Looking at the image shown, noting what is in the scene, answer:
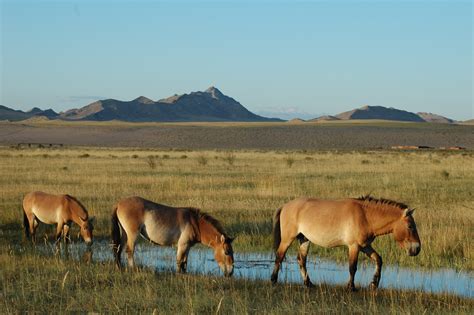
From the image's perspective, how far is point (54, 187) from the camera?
79.3ft

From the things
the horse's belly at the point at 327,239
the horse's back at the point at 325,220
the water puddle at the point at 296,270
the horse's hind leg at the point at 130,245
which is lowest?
the water puddle at the point at 296,270

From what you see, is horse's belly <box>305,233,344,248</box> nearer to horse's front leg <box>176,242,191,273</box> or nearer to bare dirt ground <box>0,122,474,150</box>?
horse's front leg <box>176,242,191,273</box>

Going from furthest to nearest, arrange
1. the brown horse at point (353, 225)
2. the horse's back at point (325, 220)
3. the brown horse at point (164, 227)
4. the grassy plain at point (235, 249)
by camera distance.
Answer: the brown horse at point (164, 227) → the horse's back at point (325, 220) → the brown horse at point (353, 225) → the grassy plain at point (235, 249)

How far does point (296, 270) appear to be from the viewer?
1267 cm

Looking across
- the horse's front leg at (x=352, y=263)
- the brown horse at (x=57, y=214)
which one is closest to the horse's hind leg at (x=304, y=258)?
the horse's front leg at (x=352, y=263)

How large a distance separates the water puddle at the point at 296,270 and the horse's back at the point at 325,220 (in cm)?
96

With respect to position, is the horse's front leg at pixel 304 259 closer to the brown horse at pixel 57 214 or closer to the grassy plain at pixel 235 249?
the grassy plain at pixel 235 249

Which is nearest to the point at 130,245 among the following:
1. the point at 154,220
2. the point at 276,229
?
the point at 154,220

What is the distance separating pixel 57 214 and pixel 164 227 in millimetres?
3329

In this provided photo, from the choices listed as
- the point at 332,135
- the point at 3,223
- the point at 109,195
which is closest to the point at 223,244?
the point at 3,223

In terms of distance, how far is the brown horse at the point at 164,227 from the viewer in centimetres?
1157

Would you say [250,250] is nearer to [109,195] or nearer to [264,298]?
[264,298]

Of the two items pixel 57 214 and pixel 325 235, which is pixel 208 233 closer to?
pixel 325 235

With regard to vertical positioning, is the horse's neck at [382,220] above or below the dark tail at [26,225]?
above
